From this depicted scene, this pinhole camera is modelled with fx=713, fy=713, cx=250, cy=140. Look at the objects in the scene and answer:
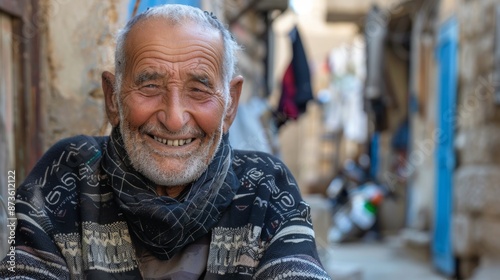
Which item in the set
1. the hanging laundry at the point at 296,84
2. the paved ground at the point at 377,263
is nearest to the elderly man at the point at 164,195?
the paved ground at the point at 377,263

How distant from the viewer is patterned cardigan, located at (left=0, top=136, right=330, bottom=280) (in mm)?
1832

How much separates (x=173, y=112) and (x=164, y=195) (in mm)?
255

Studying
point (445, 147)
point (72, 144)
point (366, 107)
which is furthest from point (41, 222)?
point (366, 107)

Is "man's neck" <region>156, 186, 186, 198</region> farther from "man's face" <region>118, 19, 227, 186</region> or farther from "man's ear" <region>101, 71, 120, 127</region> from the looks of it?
"man's ear" <region>101, 71, 120, 127</region>

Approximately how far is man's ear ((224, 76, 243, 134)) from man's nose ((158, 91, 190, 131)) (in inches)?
8.7

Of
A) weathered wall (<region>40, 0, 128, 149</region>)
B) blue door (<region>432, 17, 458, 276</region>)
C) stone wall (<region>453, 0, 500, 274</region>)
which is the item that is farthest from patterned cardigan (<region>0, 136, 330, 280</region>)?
blue door (<region>432, 17, 458, 276</region>)

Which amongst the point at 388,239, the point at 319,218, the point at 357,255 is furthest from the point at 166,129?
the point at 388,239

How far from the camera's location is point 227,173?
202cm

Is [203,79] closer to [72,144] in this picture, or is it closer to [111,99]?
[111,99]

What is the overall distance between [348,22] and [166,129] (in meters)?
10.4

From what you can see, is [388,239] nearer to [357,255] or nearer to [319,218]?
[357,255]

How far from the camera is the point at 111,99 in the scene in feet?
6.84

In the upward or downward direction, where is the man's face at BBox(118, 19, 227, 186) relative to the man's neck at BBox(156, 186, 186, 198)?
upward

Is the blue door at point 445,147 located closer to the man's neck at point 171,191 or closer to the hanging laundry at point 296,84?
the hanging laundry at point 296,84
